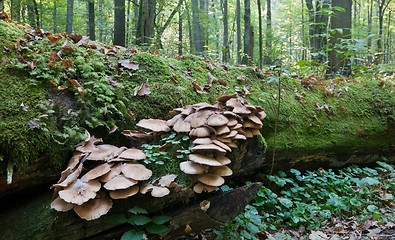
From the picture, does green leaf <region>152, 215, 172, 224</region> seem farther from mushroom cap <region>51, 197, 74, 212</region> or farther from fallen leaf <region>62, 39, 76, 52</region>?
fallen leaf <region>62, 39, 76, 52</region>

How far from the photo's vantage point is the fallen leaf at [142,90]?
306 cm

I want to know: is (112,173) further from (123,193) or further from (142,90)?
(142,90)

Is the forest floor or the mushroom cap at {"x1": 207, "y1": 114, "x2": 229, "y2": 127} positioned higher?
the mushroom cap at {"x1": 207, "y1": 114, "x2": 229, "y2": 127}

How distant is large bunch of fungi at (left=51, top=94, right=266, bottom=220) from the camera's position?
1715mm

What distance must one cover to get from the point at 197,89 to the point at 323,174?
2.70m

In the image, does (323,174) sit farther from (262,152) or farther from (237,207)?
(237,207)

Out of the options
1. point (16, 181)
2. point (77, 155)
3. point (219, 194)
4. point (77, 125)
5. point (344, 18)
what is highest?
point (344, 18)

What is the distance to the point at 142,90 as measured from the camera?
3088mm

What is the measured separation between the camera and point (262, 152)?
2.75 metres

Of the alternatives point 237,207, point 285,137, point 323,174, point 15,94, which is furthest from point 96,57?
point 323,174

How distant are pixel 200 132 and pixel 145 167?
595mm

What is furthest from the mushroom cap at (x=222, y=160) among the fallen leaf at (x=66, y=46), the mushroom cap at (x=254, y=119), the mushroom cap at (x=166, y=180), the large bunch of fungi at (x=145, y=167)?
the fallen leaf at (x=66, y=46)

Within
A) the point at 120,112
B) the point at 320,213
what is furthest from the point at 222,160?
the point at 320,213

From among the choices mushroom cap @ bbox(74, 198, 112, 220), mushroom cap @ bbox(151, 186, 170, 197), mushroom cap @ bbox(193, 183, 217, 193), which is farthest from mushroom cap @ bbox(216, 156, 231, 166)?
mushroom cap @ bbox(74, 198, 112, 220)
